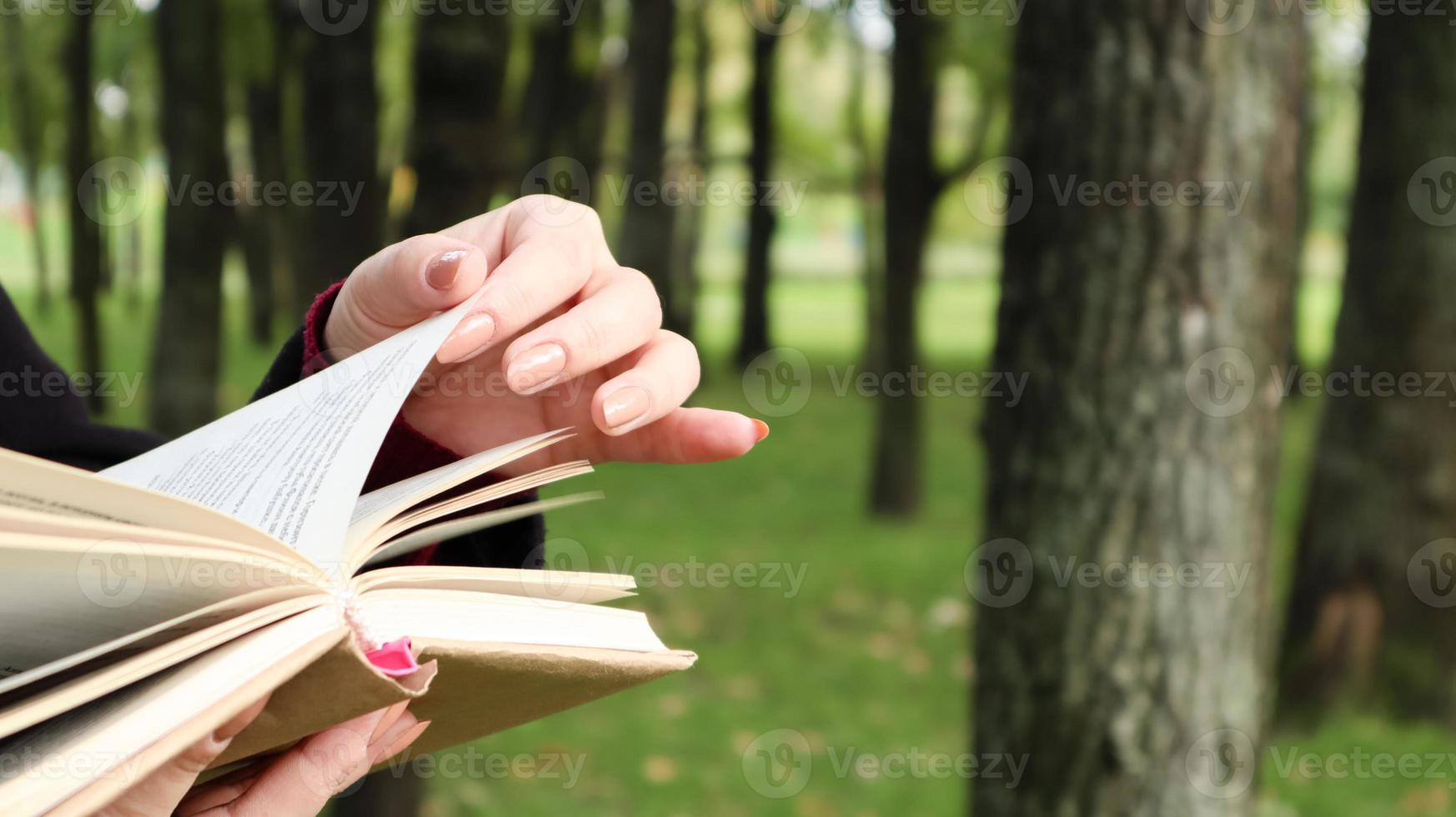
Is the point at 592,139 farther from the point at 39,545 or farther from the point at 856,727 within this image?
the point at 39,545

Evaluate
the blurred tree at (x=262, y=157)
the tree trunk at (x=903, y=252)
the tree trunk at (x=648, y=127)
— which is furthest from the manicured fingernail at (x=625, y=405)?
the blurred tree at (x=262, y=157)

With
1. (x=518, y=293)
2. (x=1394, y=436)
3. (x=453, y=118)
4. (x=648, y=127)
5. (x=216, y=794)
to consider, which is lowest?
(x=1394, y=436)

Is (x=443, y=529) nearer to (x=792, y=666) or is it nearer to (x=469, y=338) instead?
(x=469, y=338)

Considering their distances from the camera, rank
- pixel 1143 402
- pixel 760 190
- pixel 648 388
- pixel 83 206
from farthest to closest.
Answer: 1. pixel 760 190
2. pixel 83 206
3. pixel 1143 402
4. pixel 648 388

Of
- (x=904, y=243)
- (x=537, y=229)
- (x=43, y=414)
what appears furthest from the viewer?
(x=904, y=243)

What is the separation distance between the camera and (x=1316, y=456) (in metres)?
5.36

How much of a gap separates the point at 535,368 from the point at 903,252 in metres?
7.68

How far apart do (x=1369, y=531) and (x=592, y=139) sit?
1427 cm

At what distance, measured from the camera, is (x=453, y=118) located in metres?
3.50

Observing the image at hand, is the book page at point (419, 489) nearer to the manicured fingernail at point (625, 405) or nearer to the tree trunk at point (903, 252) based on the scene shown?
the manicured fingernail at point (625, 405)

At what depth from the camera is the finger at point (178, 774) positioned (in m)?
0.85

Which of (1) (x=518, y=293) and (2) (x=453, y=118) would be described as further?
(2) (x=453, y=118)

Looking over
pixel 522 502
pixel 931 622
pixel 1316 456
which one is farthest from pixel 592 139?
pixel 522 502

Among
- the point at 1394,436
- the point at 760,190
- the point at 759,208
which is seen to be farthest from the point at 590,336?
the point at 759,208
